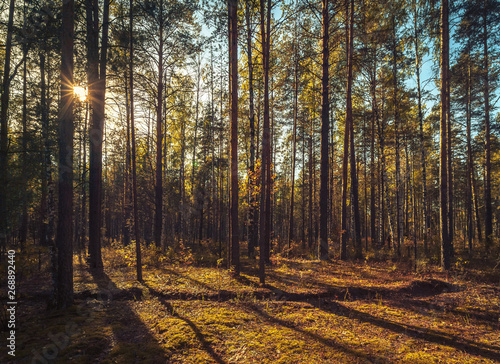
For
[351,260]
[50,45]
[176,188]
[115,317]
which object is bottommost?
[351,260]

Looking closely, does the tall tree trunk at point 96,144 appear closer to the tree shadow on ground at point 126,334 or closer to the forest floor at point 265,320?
the forest floor at point 265,320

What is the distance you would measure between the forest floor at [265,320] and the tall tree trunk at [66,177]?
26.1 inches

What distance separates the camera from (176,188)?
27.0 metres

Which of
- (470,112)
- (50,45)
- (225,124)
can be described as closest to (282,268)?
(50,45)

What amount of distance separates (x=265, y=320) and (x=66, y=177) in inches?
213

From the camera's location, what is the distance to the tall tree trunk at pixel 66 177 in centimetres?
530

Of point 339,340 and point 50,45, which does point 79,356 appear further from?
point 50,45

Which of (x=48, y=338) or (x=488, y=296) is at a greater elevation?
(x=48, y=338)

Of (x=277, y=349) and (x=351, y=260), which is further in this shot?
(x=351, y=260)

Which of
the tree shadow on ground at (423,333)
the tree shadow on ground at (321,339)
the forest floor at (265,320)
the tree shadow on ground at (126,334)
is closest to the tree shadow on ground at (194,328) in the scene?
the forest floor at (265,320)

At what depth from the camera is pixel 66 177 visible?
5.31 metres

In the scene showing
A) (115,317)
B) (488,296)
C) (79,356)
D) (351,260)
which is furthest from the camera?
(351,260)

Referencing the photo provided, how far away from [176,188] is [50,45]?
2015 centimetres

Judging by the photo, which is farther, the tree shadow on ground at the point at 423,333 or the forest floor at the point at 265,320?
the tree shadow on ground at the point at 423,333
